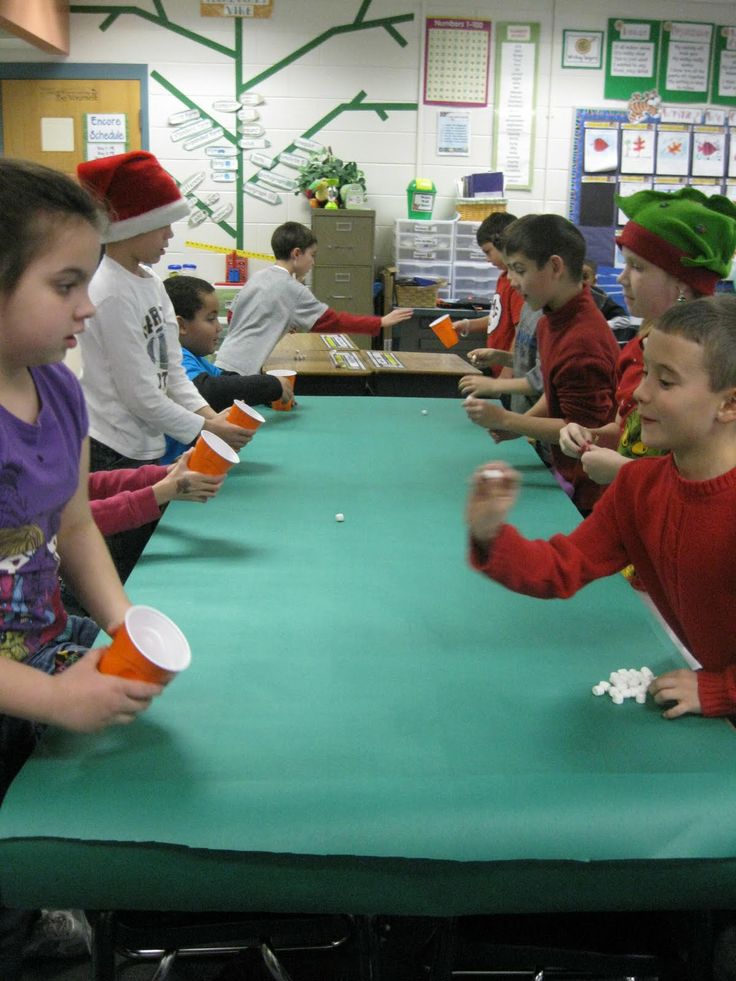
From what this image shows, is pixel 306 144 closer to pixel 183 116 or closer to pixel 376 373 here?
pixel 183 116

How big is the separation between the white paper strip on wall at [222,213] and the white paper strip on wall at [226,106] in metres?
0.66

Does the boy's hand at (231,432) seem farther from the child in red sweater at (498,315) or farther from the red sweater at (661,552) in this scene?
the child in red sweater at (498,315)

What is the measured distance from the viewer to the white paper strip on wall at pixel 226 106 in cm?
656

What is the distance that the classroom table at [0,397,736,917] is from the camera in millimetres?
906

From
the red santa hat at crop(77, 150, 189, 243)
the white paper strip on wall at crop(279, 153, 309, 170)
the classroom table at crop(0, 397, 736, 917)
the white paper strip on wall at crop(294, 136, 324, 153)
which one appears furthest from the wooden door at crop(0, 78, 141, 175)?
the classroom table at crop(0, 397, 736, 917)

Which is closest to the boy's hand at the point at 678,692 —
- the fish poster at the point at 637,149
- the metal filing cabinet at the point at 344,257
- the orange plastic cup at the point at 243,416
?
the orange plastic cup at the point at 243,416

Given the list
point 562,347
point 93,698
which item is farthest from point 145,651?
point 562,347

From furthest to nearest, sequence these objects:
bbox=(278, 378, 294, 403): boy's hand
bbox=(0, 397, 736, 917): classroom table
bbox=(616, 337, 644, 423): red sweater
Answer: bbox=(278, 378, 294, 403): boy's hand → bbox=(616, 337, 644, 423): red sweater → bbox=(0, 397, 736, 917): classroom table

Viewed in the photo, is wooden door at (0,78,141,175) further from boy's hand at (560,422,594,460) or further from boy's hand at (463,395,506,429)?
boy's hand at (560,422,594,460)

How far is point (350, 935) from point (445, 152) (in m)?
6.34

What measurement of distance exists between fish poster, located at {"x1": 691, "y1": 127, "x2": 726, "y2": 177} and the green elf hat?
5.28 m

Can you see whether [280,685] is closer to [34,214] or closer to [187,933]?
[187,933]

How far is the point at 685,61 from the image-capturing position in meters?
6.63

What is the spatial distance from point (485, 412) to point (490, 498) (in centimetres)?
112
